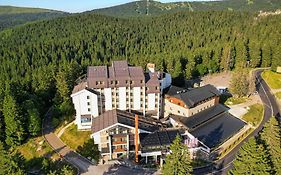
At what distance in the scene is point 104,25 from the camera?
194 metres

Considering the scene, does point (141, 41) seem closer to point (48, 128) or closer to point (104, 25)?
point (104, 25)

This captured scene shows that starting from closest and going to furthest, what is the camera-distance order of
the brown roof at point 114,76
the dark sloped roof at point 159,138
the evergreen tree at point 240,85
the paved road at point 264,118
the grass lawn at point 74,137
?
1. the paved road at point 264,118
2. the dark sloped roof at point 159,138
3. the grass lawn at point 74,137
4. the brown roof at point 114,76
5. the evergreen tree at point 240,85

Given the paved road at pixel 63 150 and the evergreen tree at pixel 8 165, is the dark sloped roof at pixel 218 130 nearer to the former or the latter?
the paved road at pixel 63 150

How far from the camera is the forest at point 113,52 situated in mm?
81375

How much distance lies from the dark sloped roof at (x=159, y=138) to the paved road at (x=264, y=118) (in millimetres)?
9181

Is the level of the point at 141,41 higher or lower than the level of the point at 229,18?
lower

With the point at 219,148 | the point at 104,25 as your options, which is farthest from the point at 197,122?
the point at 104,25

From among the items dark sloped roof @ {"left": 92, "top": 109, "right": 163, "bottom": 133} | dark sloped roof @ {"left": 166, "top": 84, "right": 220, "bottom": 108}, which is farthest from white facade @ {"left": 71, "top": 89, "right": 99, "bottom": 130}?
dark sloped roof @ {"left": 166, "top": 84, "right": 220, "bottom": 108}

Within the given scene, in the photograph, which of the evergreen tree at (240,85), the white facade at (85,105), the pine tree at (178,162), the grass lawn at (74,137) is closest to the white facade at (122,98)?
the white facade at (85,105)

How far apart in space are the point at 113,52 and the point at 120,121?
318ft

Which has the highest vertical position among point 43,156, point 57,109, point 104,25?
point 104,25

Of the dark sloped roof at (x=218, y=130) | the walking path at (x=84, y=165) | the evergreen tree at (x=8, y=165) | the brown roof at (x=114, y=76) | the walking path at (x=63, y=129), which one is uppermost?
the brown roof at (x=114, y=76)

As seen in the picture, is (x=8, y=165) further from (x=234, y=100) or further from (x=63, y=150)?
(x=234, y=100)

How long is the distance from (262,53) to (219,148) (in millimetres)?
70768
